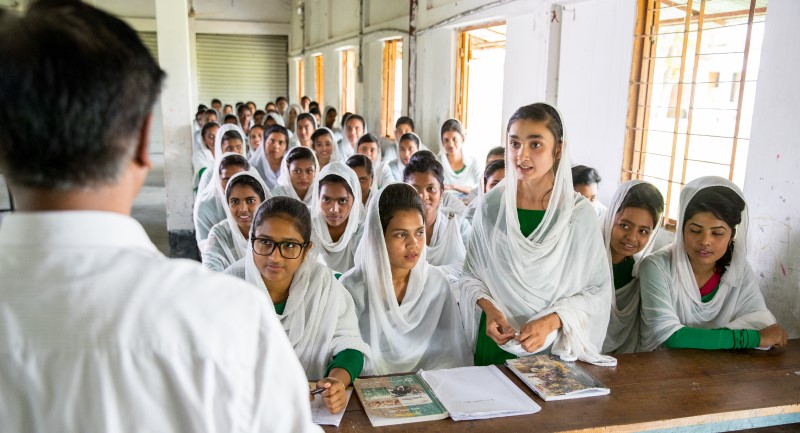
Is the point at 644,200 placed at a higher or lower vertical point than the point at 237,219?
higher

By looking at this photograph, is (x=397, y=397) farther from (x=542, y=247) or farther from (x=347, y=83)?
(x=347, y=83)

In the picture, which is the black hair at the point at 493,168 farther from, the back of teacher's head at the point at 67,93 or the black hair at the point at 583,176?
the back of teacher's head at the point at 67,93

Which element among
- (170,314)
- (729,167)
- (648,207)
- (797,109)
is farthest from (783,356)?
(170,314)

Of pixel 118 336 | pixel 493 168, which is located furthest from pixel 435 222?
pixel 118 336

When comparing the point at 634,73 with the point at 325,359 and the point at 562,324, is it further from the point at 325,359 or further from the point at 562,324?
the point at 325,359

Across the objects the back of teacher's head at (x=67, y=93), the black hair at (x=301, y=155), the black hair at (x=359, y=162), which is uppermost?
the back of teacher's head at (x=67, y=93)

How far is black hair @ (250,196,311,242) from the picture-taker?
2.20 meters

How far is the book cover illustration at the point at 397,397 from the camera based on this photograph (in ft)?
5.46

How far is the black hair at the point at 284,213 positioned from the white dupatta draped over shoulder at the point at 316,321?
0.15 metres

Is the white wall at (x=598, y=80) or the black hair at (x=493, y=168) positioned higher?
the white wall at (x=598, y=80)

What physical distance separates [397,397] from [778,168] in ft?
7.10

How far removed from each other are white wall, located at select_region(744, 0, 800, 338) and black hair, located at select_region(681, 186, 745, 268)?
0.48 metres

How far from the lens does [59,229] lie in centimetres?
66

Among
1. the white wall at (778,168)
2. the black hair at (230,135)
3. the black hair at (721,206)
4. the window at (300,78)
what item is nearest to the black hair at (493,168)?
the white wall at (778,168)
